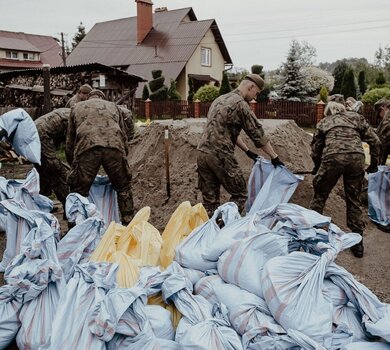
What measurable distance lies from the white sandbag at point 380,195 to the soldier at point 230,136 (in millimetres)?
1464

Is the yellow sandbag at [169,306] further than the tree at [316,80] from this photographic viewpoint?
No

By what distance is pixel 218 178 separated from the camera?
172 inches

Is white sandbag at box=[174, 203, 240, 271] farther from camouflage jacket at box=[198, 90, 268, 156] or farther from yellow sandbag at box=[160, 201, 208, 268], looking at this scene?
camouflage jacket at box=[198, 90, 268, 156]

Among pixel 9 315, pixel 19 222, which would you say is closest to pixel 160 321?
pixel 9 315

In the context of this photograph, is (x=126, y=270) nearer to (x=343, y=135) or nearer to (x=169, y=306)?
(x=169, y=306)

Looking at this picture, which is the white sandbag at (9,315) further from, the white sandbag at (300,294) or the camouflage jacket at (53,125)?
the camouflage jacket at (53,125)

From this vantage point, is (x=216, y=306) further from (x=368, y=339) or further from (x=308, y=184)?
(x=308, y=184)

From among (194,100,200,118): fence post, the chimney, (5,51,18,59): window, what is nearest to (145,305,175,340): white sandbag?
(194,100,200,118): fence post

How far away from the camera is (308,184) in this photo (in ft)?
17.6

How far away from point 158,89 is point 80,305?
20.1 metres

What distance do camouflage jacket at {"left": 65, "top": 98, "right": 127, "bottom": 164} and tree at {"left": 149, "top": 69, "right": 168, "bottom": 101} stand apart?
56.5 feet

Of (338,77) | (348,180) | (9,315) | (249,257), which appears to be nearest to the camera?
(9,315)

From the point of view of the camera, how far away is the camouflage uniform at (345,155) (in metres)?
4.29

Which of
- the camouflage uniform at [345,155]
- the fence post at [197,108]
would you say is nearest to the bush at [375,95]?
the fence post at [197,108]
